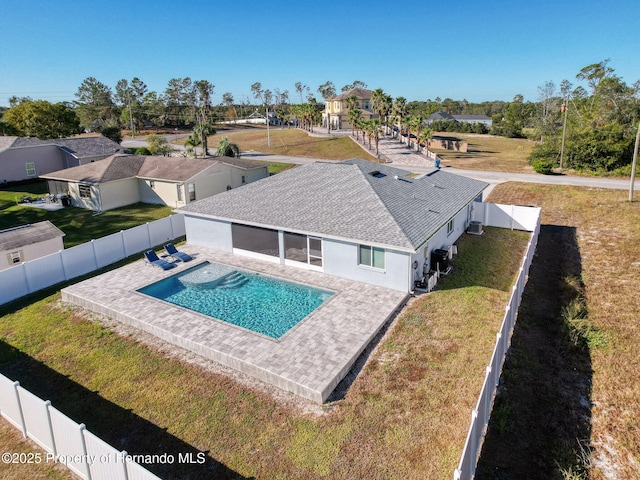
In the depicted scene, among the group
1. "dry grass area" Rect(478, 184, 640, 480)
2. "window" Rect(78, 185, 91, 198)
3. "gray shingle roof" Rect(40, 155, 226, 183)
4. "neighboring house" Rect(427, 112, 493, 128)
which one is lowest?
"dry grass area" Rect(478, 184, 640, 480)

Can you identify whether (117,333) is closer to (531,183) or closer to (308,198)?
(308,198)

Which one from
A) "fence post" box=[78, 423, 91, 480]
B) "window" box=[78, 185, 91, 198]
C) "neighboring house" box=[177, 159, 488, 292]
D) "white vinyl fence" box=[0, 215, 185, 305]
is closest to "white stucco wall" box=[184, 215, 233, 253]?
"neighboring house" box=[177, 159, 488, 292]

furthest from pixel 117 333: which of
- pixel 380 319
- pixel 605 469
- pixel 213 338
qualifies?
pixel 605 469

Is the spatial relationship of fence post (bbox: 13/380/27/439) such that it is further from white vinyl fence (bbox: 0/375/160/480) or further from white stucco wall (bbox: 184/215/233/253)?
white stucco wall (bbox: 184/215/233/253)

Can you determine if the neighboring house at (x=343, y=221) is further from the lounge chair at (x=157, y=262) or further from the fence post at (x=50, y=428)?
the fence post at (x=50, y=428)

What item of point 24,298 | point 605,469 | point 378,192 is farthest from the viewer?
point 378,192

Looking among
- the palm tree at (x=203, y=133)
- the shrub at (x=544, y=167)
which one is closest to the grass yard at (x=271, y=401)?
the shrub at (x=544, y=167)
